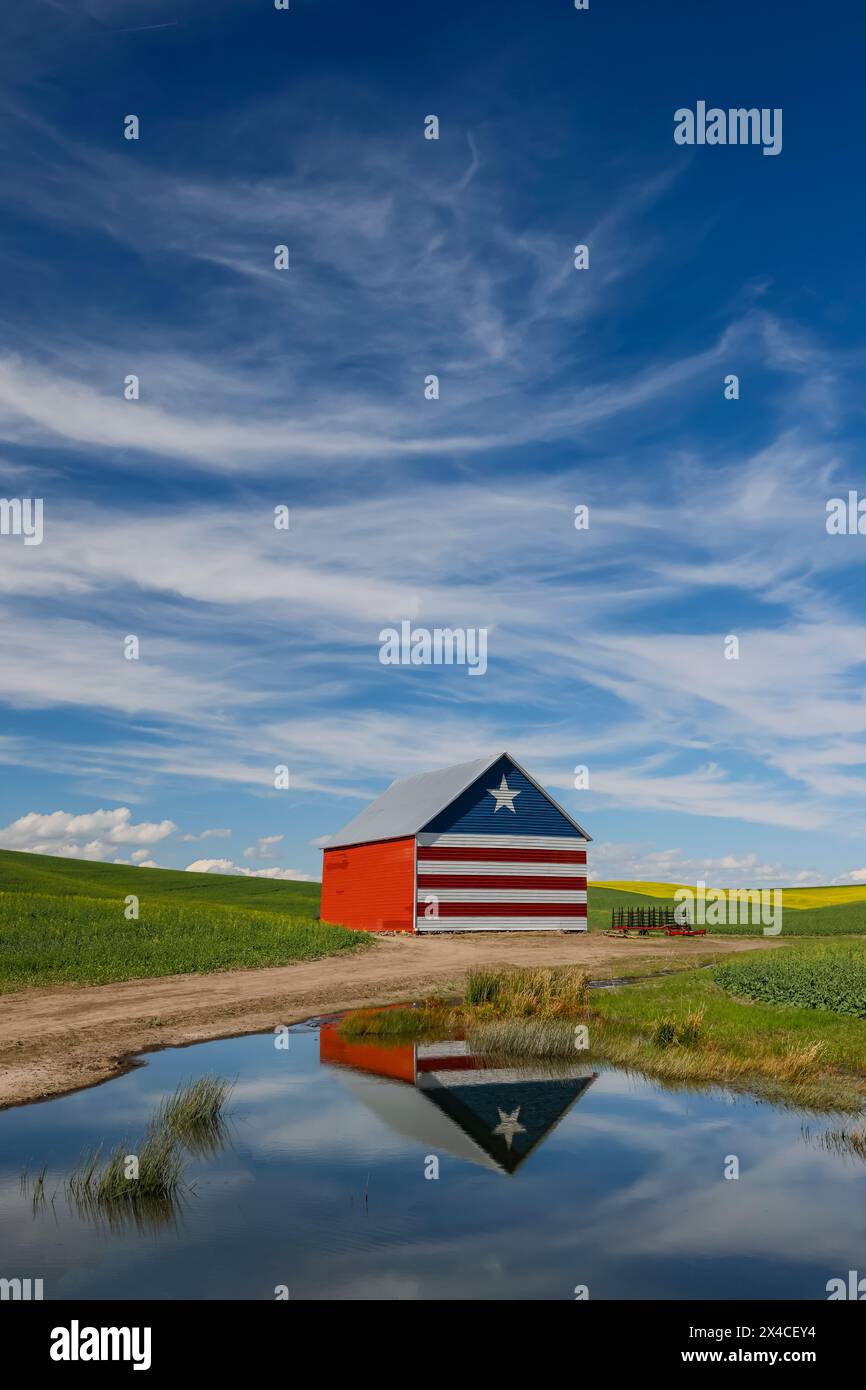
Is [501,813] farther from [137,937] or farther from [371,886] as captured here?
[137,937]

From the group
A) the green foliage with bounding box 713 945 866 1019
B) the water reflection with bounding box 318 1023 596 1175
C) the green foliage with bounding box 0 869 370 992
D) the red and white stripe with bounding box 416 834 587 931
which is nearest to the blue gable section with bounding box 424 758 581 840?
the red and white stripe with bounding box 416 834 587 931

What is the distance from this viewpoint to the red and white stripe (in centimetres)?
4828

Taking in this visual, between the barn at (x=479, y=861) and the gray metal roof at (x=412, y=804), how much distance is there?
11 cm

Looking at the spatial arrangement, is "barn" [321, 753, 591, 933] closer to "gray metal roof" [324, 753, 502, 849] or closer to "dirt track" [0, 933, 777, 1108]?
"gray metal roof" [324, 753, 502, 849]

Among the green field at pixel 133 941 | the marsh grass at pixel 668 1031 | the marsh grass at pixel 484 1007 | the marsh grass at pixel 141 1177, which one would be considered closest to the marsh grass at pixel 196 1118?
the marsh grass at pixel 141 1177

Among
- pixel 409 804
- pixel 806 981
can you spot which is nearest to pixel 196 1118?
pixel 806 981

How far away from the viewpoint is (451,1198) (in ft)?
34.1

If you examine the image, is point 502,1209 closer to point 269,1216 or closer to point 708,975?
point 269,1216

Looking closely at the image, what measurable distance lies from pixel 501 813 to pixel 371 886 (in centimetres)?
840
